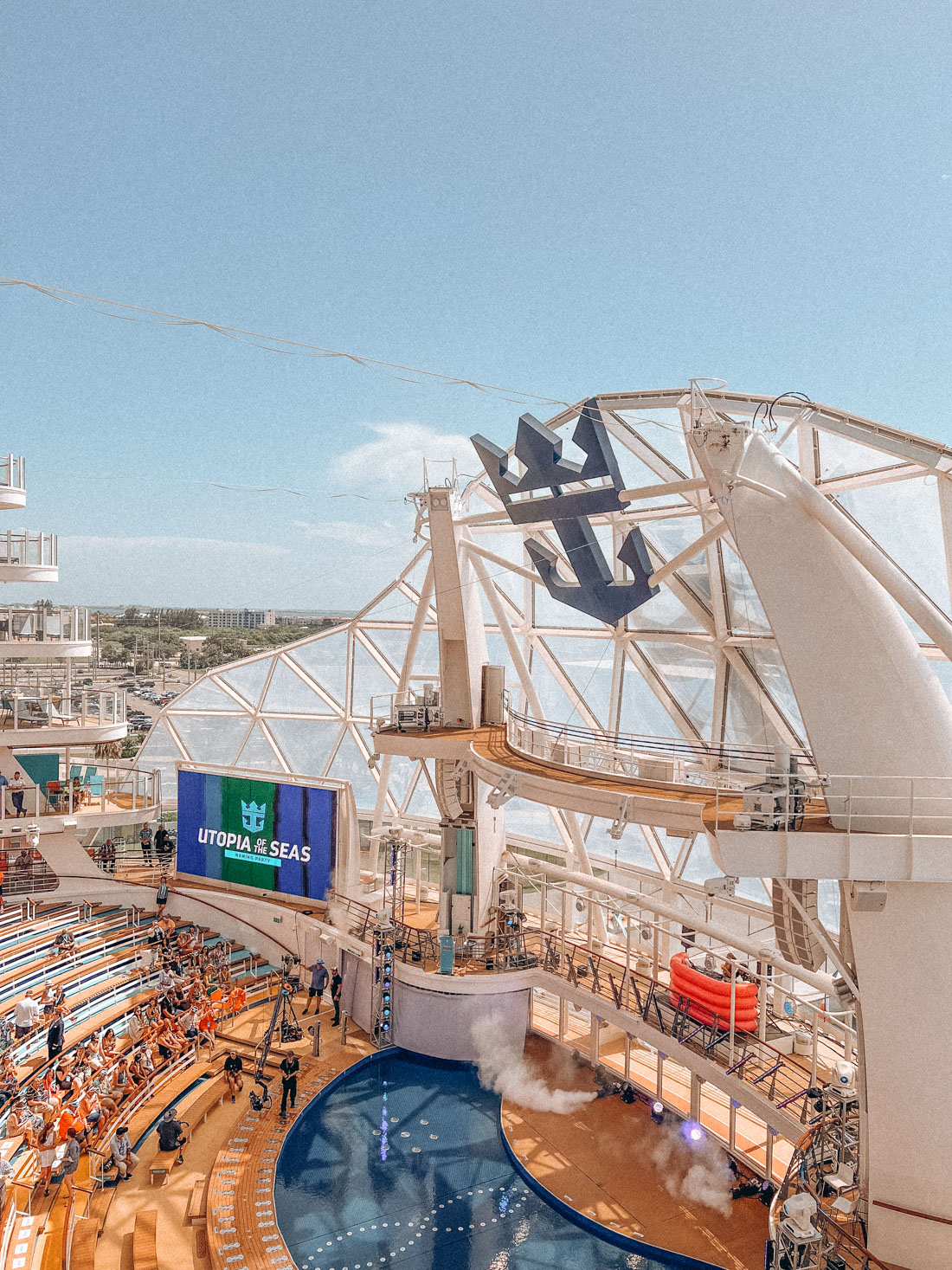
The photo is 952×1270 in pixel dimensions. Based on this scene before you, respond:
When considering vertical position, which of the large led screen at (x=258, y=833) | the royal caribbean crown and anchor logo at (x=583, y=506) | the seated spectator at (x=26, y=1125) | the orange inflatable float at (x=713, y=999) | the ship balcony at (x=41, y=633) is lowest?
the seated spectator at (x=26, y=1125)

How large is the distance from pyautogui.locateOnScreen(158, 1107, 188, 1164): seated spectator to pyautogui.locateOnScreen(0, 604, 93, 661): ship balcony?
55.6 ft

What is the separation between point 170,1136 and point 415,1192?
5.58 m

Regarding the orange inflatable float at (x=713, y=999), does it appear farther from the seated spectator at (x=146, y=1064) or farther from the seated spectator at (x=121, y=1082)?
the seated spectator at (x=121, y=1082)

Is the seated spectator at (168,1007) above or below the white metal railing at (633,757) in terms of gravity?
below

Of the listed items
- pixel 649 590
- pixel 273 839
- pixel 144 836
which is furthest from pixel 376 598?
pixel 649 590

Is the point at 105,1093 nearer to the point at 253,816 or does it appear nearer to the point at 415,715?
the point at 253,816

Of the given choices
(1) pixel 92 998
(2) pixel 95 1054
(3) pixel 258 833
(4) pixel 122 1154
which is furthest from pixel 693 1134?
(3) pixel 258 833

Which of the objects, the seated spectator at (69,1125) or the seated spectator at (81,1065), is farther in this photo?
the seated spectator at (81,1065)

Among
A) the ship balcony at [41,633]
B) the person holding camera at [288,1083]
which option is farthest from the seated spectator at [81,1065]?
the ship balcony at [41,633]

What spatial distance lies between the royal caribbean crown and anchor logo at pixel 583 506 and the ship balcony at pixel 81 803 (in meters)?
19.3

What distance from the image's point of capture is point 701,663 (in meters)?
28.3

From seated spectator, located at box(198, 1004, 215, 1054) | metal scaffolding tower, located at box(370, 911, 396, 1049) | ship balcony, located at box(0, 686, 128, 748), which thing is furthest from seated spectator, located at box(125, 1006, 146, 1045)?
ship balcony, located at box(0, 686, 128, 748)

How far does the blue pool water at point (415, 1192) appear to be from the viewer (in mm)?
17406

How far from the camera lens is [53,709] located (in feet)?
109
